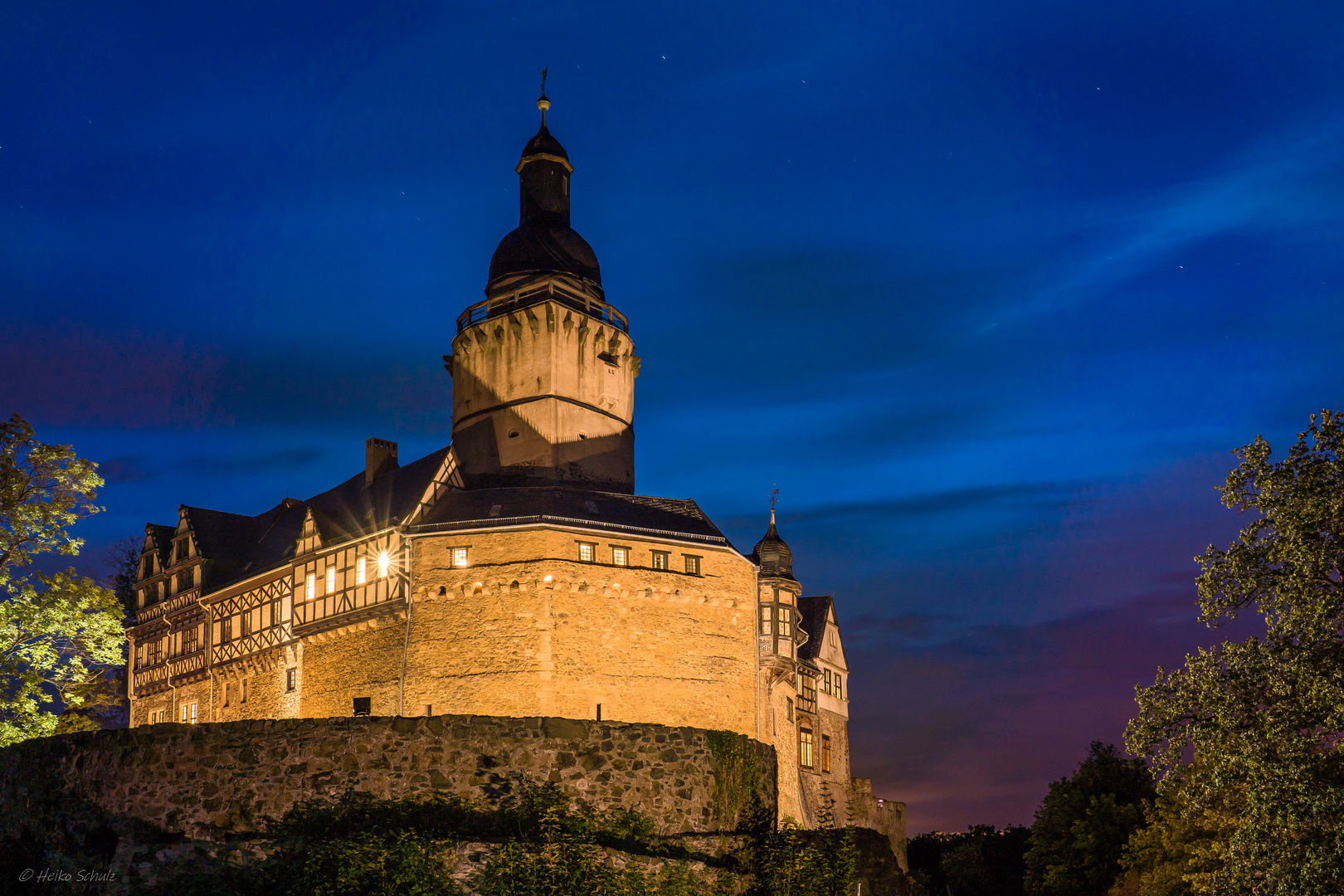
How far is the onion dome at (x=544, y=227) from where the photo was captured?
4931 centimetres

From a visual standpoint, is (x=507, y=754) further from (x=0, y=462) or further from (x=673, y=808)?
(x=0, y=462)

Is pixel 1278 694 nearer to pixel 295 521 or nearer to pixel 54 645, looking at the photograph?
pixel 54 645

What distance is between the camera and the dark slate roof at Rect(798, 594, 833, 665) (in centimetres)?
5281

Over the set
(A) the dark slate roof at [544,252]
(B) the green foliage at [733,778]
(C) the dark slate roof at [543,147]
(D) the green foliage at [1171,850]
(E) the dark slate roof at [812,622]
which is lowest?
(D) the green foliage at [1171,850]

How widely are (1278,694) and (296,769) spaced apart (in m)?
19.1

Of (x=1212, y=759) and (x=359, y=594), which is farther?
(x=359, y=594)

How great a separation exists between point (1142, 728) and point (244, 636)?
3267cm

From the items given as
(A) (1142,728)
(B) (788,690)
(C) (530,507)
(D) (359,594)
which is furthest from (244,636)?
(A) (1142,728)

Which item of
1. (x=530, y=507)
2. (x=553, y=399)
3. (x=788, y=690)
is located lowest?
(x=788, y=690)

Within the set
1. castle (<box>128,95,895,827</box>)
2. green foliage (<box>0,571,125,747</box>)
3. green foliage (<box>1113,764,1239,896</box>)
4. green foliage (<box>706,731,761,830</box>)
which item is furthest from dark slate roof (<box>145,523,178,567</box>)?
green foliage (<box>1113,764,1239,896</box>)

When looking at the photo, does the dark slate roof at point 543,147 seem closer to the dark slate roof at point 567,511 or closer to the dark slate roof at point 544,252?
the dark slate roof at point 544,252

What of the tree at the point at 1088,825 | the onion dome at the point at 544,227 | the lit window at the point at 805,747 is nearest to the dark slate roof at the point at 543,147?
the onion dome at the point at 544,227

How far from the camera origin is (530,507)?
38.9 m

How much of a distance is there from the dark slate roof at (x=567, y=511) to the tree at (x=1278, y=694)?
64.2ft
